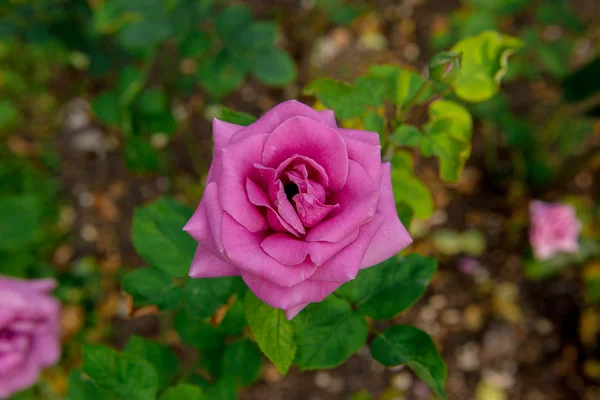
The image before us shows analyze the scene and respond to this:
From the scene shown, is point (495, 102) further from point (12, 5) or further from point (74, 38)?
point (12, 5)

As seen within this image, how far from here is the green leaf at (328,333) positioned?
0.77 m

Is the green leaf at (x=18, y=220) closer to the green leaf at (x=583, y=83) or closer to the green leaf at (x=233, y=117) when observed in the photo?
the green leaf at (x=233, y=117)

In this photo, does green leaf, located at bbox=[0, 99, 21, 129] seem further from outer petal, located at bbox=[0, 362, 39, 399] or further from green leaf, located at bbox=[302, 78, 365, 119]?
green leaf, located at bbox=[302, 78, 365, 119]

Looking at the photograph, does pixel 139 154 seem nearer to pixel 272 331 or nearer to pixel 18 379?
pixel 18 379

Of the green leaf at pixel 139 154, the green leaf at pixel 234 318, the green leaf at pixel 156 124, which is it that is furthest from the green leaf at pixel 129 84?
the green leaf at pixel 234 318

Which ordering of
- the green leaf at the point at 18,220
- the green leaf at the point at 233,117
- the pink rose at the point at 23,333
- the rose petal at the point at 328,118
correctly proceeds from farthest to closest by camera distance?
the green leaf at the point at 18,220, the pink rose at the point at 23,333, the green leaf at the point at 233,117, the rose petal at the point at 328,118

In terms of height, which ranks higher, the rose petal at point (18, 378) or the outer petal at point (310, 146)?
the outer petal at point (310, 146)

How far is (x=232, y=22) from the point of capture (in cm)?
153

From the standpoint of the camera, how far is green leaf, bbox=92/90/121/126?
5.32 feet

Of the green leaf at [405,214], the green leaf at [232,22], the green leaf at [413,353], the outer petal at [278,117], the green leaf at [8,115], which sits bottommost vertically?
the green leaf at [8,115]

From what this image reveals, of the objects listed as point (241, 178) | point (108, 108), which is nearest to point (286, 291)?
point (241, 178)

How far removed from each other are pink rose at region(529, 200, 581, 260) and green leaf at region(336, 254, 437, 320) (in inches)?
46.4

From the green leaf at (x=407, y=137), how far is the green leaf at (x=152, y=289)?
0.49 meters

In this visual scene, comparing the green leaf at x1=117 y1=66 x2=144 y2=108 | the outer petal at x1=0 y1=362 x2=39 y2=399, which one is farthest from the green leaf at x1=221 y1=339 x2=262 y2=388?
the green leaf at x1=117 y1=66 x2=144 y2=108
